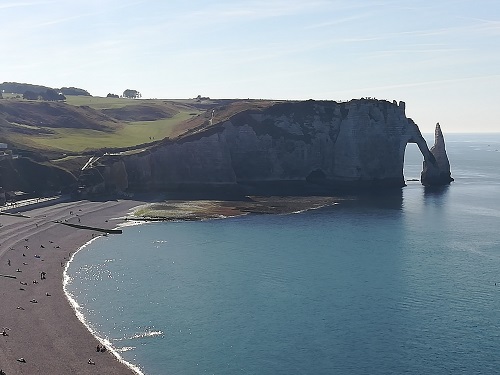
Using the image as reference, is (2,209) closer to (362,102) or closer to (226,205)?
(226,205)

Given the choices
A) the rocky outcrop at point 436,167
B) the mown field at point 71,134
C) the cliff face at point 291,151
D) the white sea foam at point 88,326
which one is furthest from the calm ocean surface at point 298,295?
the mown field at point 71,134

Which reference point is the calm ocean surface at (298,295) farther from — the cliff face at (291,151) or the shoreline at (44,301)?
the cliff face at (291,151)

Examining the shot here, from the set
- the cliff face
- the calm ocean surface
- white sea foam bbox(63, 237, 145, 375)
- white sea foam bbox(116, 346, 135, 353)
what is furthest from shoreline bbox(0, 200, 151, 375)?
the cliff face

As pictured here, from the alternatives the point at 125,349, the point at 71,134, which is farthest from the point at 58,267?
the point at 71,134

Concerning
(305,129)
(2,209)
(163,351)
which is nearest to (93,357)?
(163,351)

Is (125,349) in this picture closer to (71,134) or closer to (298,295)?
(298,295)
